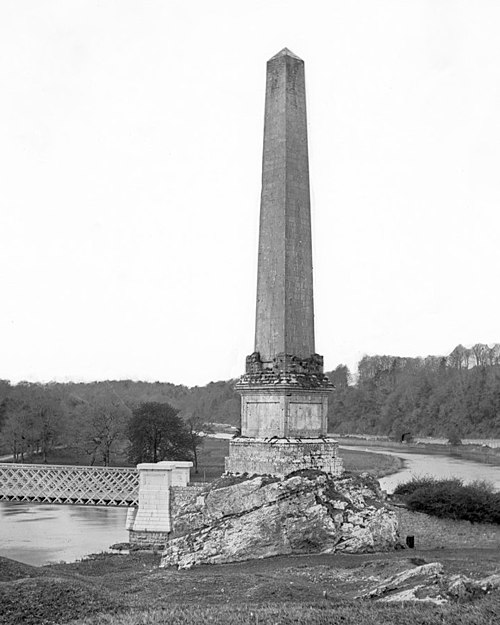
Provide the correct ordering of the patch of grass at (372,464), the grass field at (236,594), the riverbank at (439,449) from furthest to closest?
1. the riverbank at (439,449)
2. the patch of grass at (372,464)
3. the grass field at (236,594)

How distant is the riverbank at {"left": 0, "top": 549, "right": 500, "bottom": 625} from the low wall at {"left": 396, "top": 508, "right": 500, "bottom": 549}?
2743 millimetres

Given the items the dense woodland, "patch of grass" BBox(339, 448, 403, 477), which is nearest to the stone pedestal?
"patch of grass" BBox(339, 448, 403, 477)

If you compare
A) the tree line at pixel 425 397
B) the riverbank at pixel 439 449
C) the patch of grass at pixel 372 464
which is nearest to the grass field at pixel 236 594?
the patch of grass at pixel 372 464

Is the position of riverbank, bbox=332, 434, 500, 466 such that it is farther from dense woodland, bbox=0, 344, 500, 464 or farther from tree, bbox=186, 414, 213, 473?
tree, bbox=186, 414, 213, 473

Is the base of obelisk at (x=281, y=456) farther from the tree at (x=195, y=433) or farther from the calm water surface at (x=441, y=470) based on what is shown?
the tree at (x=195, y=433)

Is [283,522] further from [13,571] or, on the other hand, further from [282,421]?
[13,571]

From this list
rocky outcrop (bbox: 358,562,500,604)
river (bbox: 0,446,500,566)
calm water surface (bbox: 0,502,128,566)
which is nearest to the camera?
rocky outcrop (bbox: 358,562,500,604)

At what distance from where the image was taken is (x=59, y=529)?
31.8 meters

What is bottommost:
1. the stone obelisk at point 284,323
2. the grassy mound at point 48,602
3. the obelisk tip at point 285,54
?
the grassy mound at point 48,602

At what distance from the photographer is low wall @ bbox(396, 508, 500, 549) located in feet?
68.8

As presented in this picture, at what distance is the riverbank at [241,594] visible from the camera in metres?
8.93

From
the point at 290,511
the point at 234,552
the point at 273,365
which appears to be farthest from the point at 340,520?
the point at 273,365

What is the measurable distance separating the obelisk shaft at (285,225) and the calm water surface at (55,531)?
33.5 ft

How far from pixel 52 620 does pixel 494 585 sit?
19.4 ft
